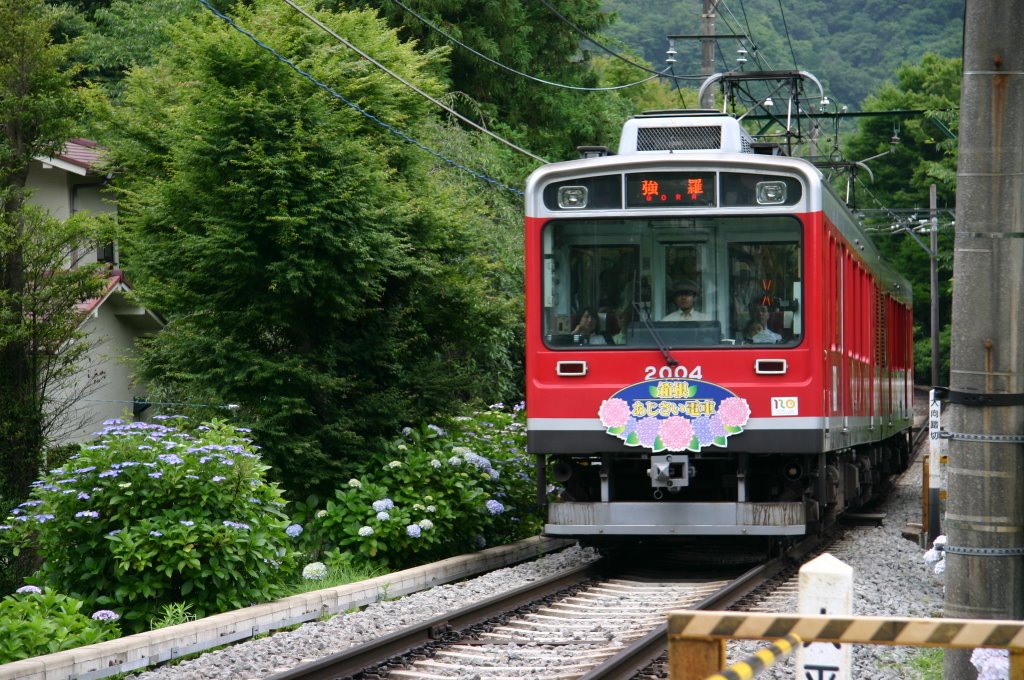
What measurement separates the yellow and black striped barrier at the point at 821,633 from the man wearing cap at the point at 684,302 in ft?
22.9

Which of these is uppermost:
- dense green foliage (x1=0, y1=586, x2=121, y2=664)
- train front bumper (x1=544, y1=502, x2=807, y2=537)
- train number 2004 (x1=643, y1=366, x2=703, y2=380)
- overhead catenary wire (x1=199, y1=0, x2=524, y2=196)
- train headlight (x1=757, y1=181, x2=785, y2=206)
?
overhead catenary wire (x1=199, y1=0, x2=524, y2=196)

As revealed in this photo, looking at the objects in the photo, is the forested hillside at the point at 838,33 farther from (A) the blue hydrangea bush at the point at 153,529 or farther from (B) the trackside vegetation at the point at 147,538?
(A) the blue hydrangea bush at the point at 153,529

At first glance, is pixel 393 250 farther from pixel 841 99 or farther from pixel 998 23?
pixel 841 99

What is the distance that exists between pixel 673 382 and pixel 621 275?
3.15ft

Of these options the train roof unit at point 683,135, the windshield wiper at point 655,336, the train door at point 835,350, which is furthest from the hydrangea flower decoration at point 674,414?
the train roof unit at point 683,135

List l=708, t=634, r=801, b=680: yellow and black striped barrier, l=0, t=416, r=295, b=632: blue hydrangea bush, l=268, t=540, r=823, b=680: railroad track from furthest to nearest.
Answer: l=0, t=416, r=295, b=632: blue hydrangea bush
l=268, t=540, r=823, b=680: railroad track
l=708, t=634, r=801, b=680: yellow and black striped barrier

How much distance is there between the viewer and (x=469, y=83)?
32781mm

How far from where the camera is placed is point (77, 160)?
2305cm

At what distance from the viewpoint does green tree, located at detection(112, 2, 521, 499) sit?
12.6 m

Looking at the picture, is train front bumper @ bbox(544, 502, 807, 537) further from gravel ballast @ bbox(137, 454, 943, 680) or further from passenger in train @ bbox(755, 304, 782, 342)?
passenger in train @ bbox(755, 304, 782, 342)

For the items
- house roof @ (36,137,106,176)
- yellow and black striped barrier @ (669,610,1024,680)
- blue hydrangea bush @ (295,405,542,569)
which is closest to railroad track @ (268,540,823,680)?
blue hydrangea bush @ (295,405,542,569)

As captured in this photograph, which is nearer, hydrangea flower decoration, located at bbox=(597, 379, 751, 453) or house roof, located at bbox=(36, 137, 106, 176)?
hydrangea flower decoration, located at bbox=(597, 379, 751, 453)

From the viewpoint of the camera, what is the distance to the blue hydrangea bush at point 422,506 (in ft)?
37.1

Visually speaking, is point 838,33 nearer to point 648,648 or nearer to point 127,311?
point 127,311
